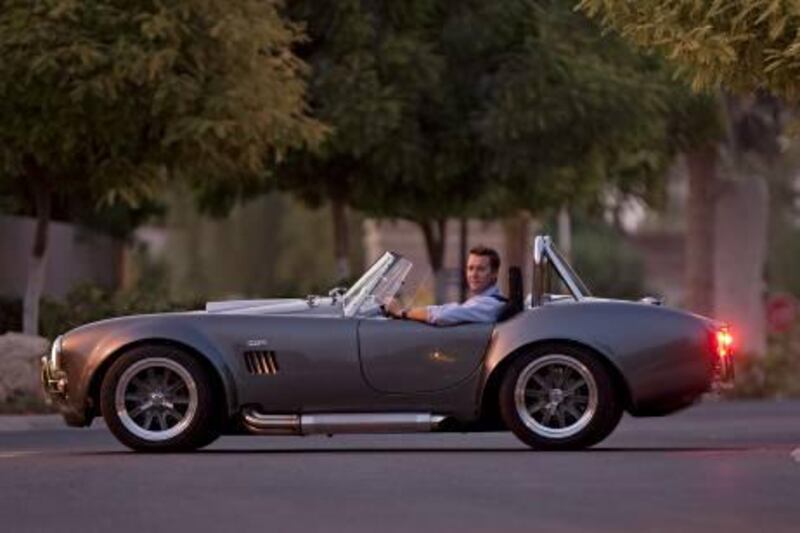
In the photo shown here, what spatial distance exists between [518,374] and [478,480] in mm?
2372

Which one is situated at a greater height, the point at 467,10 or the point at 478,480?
the point at 467,10

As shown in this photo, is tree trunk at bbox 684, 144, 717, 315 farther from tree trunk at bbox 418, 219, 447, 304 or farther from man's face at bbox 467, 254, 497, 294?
man's face at bbox 467, 254, 497, 294

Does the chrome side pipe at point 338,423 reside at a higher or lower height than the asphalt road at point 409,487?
higher

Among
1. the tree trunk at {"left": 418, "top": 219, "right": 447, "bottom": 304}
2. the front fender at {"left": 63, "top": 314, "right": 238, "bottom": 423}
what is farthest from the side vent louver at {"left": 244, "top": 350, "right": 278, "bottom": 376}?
the tree trunk at {"left": 418, "top": 219, "right": 447, "bottom": 304}

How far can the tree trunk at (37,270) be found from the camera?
26562 mm

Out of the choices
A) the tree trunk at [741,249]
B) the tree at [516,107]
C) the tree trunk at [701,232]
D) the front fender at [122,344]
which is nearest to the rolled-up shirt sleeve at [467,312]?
the front fender at [122,344]

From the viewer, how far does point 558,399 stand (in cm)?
1577

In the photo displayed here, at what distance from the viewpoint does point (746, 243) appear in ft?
127

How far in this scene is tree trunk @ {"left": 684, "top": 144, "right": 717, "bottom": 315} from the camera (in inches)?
1480

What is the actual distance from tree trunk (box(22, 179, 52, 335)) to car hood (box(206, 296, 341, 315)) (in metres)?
10.5

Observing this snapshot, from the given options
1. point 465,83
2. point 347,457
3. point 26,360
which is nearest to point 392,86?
point 465,83

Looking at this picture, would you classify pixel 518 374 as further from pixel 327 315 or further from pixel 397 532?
pixel 397 532

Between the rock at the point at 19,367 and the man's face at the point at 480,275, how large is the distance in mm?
8897

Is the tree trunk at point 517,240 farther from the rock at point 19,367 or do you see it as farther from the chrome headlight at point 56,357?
the chrome headlight at point 56,357
